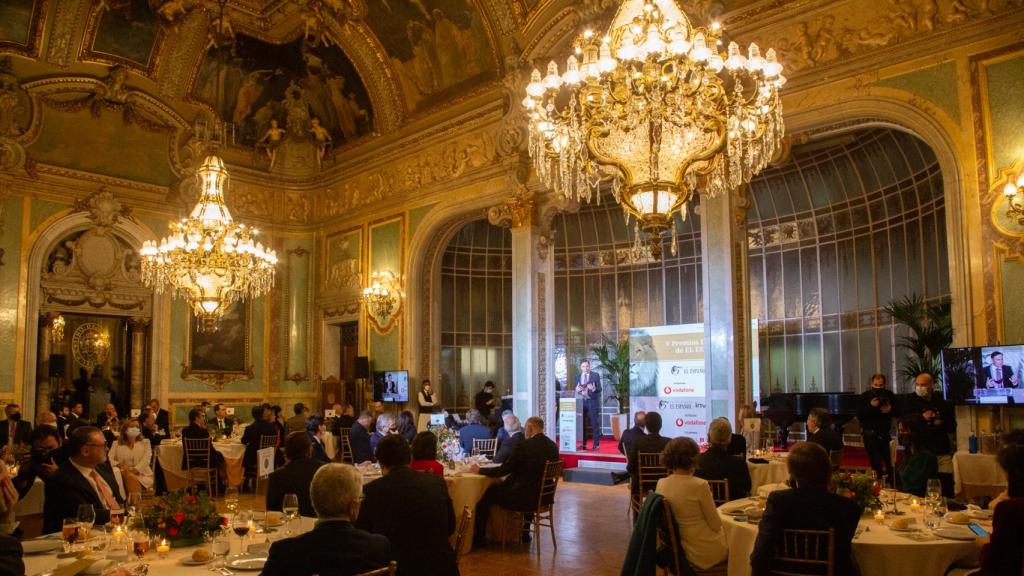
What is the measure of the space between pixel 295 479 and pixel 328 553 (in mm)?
2427

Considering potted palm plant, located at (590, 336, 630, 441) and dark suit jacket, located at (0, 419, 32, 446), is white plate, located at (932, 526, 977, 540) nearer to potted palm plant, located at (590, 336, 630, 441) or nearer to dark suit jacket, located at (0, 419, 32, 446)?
dark suit jacket, located at (0, 419, 32, 446)

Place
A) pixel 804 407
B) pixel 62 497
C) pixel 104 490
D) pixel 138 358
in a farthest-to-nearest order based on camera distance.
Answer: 1. pixel 138 358
2. pixel 804 407
3. pixel 104 490
4. pixel 62 497

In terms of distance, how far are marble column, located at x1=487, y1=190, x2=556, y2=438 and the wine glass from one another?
9452 millimetres

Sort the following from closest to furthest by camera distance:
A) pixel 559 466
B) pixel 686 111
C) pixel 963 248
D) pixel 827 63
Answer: pixel 686 111 → pixel 559 466 → pixel 963 248 → pixel 827 63

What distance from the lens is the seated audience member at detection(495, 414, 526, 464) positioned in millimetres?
7943

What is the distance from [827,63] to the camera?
9.93 meters

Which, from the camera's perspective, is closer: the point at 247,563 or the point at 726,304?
the point at 247,563

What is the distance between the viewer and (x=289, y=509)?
4035 millimetres

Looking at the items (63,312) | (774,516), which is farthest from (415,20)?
(774,516)

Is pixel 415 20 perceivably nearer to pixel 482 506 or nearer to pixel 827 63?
pixel 827 63

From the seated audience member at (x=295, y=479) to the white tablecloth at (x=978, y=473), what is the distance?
6.51 meters

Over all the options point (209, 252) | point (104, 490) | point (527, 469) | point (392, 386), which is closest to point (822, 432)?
point (527, 469)

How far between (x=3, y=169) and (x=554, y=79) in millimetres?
11633

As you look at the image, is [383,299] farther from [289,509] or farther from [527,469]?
[289,509]
